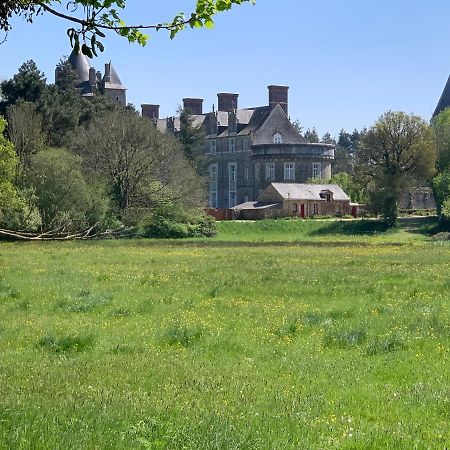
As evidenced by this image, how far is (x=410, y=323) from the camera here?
1577 centimetres

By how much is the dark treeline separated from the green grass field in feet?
105

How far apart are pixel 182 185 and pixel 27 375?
2329 inches

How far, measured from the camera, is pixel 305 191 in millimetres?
92438

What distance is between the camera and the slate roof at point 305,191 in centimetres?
9034

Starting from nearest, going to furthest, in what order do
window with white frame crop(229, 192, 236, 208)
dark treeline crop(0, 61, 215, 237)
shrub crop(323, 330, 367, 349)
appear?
shrub crop(323, 330, 367, 349)
dark treeline crop(0, 61, 215, 237)
window with white frame crop(229, 192, 236, 208)

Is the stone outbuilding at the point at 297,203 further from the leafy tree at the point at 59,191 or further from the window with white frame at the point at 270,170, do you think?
the leafy tree at the point at 59,191

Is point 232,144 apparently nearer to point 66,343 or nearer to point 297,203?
point 297,203

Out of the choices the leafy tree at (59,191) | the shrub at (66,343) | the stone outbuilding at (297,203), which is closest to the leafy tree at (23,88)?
the leafy tree at (59,191)

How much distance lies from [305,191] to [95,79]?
3849cm

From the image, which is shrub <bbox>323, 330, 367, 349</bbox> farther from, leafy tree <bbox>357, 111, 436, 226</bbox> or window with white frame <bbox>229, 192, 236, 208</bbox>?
window with white frame <bbox>229, 192, 236, 208</bbox>

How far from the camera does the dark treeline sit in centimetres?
5850

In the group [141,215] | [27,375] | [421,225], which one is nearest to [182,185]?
[141,215]

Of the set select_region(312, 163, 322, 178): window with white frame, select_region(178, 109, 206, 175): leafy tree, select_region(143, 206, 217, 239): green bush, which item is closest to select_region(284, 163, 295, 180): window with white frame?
select_region(312, 163, 322, 178): window with white frame

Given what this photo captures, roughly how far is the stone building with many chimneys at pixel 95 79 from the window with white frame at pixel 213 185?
51.4ft
